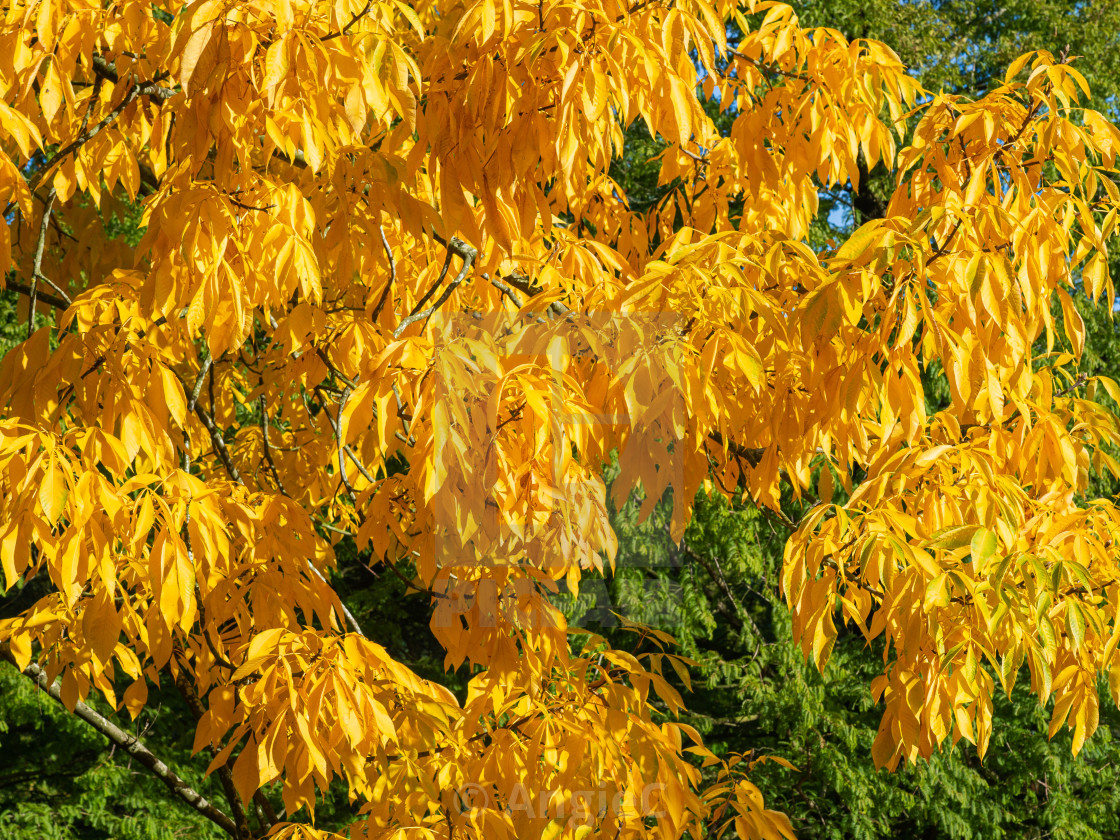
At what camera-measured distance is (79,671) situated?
6.03 ft

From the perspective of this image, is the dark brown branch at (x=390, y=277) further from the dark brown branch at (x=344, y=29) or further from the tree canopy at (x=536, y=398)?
the dark brown branch at (x=344, y=29)

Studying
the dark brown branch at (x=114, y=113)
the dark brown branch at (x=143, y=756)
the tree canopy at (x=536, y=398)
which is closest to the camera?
the tree canopy at (x=536, y=398)

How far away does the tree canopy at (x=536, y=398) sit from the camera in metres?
1.27

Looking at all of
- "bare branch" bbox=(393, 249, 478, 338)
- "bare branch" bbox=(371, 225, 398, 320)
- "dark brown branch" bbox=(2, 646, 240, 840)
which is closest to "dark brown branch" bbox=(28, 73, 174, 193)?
"bare branch" bbox=(371, 225, 398, 320)

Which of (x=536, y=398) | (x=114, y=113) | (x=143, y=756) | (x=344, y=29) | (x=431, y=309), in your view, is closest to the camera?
(x=536, y=398)

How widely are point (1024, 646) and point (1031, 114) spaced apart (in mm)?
806

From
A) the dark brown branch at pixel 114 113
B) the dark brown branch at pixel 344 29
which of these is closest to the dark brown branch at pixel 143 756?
the dark brown branch at pixel 114 113

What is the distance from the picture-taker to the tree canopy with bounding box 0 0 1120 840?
127cm

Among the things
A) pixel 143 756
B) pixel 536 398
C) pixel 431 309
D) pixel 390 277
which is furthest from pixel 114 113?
pixel 143 756

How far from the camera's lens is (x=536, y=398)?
3.81ft

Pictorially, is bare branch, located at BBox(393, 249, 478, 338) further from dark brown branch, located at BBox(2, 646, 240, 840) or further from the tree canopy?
dark brown branch, located at BBox(2, 646, 240, 840)

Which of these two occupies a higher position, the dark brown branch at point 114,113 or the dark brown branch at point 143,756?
the dark brown branch at point 114,113

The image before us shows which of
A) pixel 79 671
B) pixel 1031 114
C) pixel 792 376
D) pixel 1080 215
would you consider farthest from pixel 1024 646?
pixel 79 671

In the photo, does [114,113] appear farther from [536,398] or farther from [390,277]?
[536,398]
